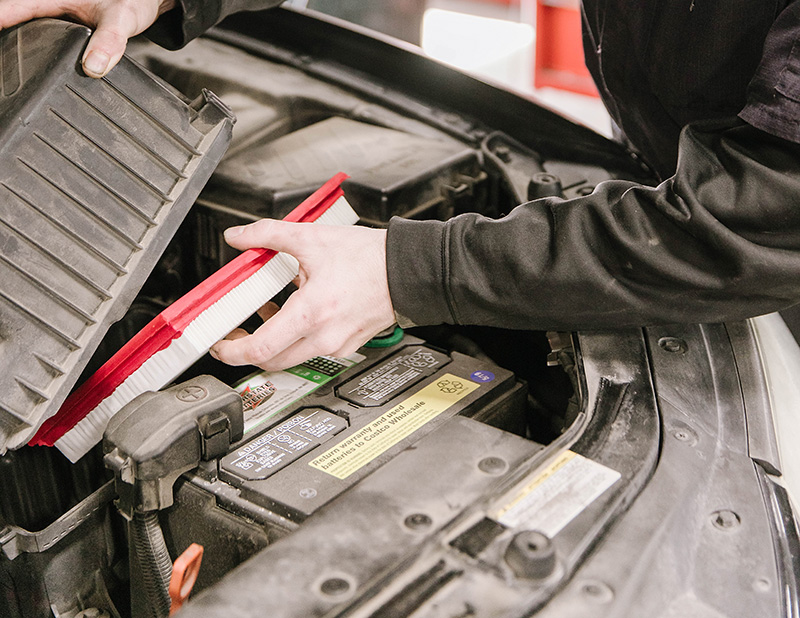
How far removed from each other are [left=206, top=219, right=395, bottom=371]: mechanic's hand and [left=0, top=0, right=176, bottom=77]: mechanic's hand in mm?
228

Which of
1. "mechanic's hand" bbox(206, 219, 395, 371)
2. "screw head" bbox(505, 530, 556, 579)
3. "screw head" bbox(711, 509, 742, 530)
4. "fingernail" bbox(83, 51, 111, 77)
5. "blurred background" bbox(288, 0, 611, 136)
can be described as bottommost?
"blurred background" bbox(288, 0, 611, 136)

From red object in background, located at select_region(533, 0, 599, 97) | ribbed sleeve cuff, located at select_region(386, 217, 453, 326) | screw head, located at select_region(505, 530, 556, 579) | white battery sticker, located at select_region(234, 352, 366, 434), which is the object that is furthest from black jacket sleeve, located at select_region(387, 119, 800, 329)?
red object in background, located at select_region(533, 0, 599, 97)

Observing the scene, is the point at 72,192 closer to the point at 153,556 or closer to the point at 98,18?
the point at 98,18

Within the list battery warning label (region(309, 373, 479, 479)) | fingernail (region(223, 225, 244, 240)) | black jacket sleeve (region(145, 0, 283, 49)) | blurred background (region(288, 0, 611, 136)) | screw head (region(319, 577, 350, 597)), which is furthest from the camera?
blurred background (region(288, 0, 611, 136))

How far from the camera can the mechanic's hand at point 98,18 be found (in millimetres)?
890

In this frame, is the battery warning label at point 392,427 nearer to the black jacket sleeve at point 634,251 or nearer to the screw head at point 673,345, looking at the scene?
the black jacket sleeve at point 634,251

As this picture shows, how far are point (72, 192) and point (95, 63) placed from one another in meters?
0.14

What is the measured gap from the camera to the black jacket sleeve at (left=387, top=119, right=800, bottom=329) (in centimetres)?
84

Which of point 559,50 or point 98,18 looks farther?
point 559,50

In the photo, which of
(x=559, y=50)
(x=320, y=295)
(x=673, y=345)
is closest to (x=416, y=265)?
(x=320, y=295)

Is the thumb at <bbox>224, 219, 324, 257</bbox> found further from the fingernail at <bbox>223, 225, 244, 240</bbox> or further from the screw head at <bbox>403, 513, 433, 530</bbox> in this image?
the screw head at <bbox>403, 513, 433, 530</bbox>

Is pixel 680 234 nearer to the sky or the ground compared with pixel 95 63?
nearer to the ground

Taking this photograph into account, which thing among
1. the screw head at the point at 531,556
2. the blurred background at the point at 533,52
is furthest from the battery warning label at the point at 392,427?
the blurred background at the point at 533,52

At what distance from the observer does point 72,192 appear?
87cm
